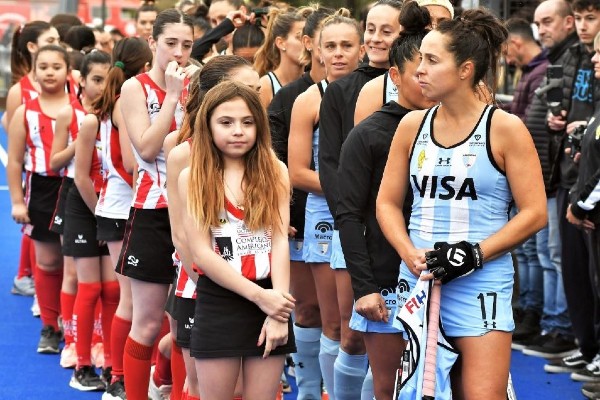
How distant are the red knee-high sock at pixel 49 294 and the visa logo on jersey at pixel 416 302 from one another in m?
4.83

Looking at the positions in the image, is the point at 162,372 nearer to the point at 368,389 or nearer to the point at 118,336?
the point at 118,336

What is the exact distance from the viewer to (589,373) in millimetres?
8016

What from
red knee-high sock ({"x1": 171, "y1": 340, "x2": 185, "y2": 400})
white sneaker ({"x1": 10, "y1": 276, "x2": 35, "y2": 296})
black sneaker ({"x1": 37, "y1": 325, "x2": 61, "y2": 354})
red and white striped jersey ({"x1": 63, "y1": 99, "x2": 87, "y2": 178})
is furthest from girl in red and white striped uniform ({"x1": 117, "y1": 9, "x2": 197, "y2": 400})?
white sneaker ({"x1": 10, "y1": 276, "x2": 35, "y2": 296})

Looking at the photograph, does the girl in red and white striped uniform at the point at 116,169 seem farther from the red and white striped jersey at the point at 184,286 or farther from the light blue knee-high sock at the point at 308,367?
the red and white striped jersey at the point at 184,286

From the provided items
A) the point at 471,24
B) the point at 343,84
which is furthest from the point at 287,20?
the point at 471,24

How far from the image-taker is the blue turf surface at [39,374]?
772 centimetres

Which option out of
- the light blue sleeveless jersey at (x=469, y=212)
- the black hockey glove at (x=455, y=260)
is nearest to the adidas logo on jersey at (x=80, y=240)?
the light blue sleeveless jersey at (x=469, y=212)

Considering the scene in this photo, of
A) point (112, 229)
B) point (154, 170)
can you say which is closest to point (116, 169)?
point (112, 229)

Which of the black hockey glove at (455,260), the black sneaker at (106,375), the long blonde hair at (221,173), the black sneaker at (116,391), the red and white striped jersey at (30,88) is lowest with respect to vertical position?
the black sneaker at (106,375)

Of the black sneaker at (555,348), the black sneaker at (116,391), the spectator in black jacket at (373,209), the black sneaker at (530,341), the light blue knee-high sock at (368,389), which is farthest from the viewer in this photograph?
the black sneaker at (530,341)

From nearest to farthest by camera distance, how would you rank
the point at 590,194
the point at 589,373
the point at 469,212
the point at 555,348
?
the point at 469,212
the point at 590,194
the point at 589,373
the point at 555,348

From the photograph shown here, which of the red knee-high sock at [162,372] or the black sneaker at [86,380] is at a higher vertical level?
the red knee-high sock at [162,372]

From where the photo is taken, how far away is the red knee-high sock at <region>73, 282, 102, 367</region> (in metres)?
7.85

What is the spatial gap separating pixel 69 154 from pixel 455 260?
173 inches
